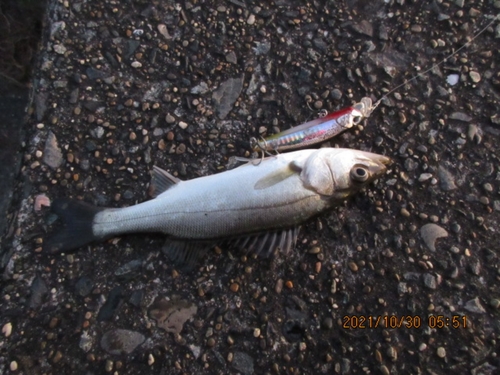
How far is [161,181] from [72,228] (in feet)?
2.37

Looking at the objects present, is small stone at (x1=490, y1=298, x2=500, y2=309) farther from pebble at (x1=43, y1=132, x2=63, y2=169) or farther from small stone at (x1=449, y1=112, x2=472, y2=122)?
pebble at (x1=43, y1=132, x2=63, y2=169)

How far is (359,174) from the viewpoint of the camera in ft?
9.87

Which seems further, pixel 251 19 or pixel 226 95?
pixel 251 19

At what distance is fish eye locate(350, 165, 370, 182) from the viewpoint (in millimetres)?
3002

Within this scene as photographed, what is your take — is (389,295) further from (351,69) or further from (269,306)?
(351,69)

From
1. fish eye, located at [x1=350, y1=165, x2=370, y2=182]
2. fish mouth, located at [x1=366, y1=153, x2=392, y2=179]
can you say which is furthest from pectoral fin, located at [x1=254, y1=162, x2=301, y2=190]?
fish mouth, located at [x1=366, y1=153, x2=392, y2=179]

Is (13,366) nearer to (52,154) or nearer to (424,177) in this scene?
(52,154)

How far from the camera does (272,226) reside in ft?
9.87

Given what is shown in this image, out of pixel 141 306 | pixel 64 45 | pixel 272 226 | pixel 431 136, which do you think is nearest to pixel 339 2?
pixel 431 136

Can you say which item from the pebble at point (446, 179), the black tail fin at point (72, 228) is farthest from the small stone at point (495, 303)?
the black tail fin at point (72, 228)

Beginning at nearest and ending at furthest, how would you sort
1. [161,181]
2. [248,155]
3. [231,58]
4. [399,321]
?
1. [399,321]
2. [161,181]
3. [248,155]
4. [231,58]

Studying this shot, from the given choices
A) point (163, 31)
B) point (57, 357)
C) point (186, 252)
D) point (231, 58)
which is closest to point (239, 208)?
point (186, 252)

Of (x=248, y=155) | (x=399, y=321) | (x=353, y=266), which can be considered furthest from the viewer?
(x=248, y=155)

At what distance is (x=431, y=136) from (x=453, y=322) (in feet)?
4.65
